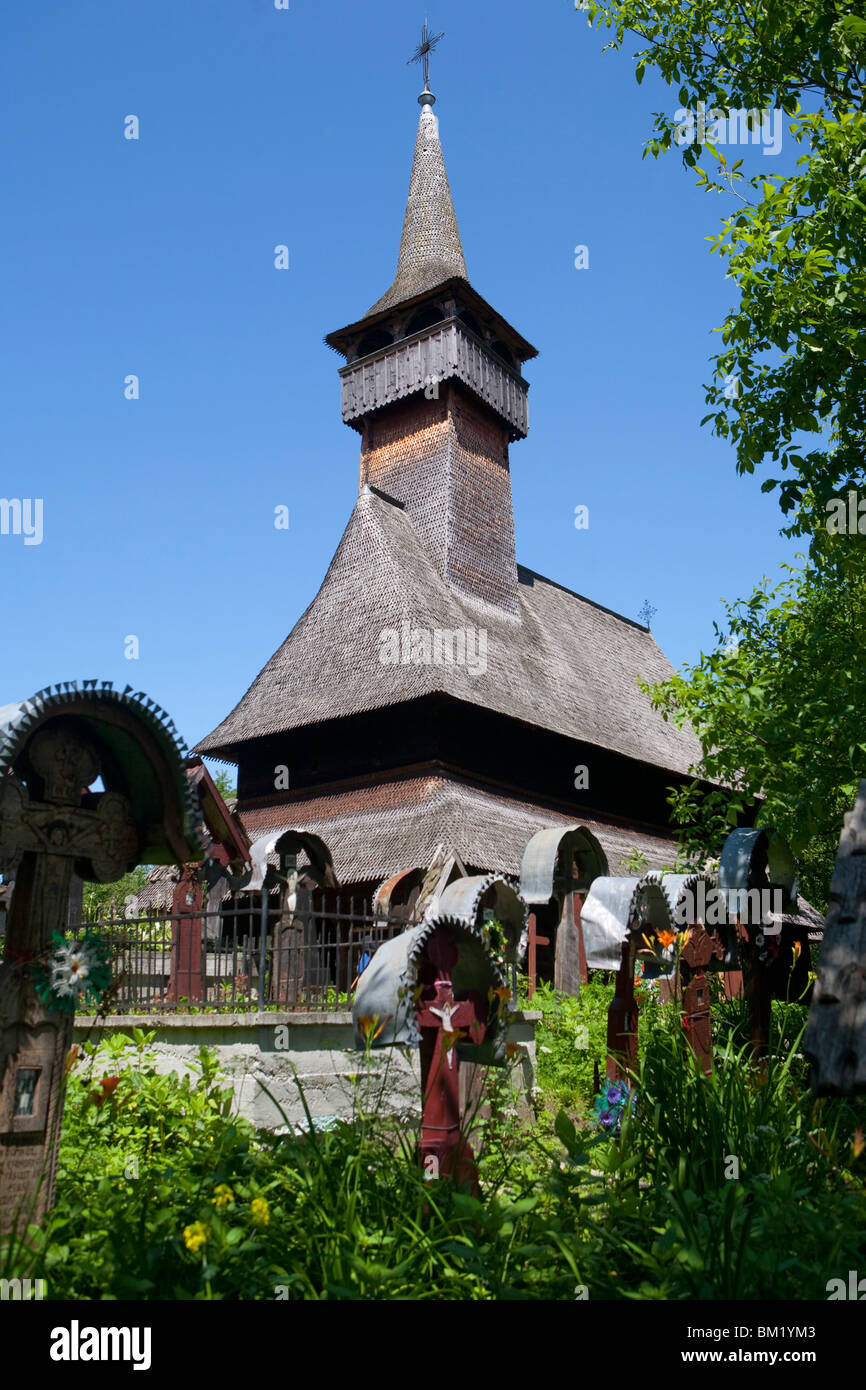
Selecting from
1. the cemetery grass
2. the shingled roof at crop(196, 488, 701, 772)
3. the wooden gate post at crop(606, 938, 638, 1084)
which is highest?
the shingled roof at crop(196, 488, 701, 772)

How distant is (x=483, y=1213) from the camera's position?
409 centimetres

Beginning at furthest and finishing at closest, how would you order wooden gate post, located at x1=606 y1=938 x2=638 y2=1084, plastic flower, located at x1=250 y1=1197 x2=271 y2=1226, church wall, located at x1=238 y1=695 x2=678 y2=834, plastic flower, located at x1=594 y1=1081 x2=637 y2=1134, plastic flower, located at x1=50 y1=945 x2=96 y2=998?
church wall, located at x1=238 y1=695 x2=678 y2=834 < wooden gate post, located at x1=606 y1=938 x2=638 y2=1084 < plastic flower, located at x1=594 y1=1081 x2=637 y2=1134 < plastic flower, located at x1=50 y1=945 x2=96 y2=998 < plastic flower, located at x1=250 y1=1197 x2=271 y2=1226

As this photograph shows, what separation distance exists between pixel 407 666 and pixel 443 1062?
1554cm

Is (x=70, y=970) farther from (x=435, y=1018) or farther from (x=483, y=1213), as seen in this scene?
(x=483, y=1213)

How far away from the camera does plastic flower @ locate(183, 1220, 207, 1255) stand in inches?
145

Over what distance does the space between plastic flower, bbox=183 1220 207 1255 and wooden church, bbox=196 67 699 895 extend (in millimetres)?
13600

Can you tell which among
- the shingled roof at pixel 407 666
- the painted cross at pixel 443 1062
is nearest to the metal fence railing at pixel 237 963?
the painted cross at pixel 443 1062

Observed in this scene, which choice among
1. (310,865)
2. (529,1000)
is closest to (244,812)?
(310,865)

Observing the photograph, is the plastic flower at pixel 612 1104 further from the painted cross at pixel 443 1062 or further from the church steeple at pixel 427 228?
the church steeple at pixel 427 228

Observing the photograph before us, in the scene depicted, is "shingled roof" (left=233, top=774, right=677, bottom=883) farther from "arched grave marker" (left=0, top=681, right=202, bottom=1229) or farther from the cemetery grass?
"arched grave marker" (left=0, top=681, right=202, bottom=1229)

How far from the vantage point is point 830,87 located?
381 inches

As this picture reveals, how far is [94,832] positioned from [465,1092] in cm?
230

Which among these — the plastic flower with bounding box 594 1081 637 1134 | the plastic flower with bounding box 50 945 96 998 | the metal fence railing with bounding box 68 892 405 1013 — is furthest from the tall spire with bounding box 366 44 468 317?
the plastic flower with bounding box 50 945 96 998

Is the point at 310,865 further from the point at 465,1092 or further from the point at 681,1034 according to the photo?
the point at 465,1092
